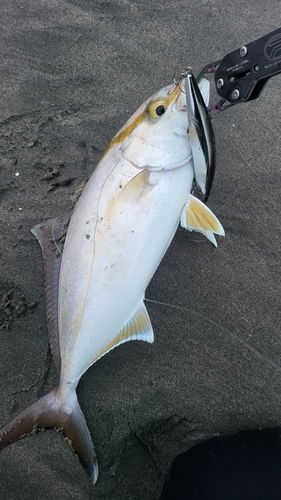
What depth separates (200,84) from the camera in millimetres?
1653

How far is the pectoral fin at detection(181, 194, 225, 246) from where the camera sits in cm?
174

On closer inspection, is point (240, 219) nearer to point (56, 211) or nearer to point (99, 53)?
point (56, 211)

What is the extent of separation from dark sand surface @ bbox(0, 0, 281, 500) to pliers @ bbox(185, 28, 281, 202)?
0.49 m

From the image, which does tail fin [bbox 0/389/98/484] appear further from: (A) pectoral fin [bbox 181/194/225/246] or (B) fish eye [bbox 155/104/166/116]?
(B) fish eye [bbox 155/104/166/116]

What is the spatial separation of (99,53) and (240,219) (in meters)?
1.29

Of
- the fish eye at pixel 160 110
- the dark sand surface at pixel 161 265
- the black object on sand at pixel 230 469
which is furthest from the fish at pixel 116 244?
the black object on sand at pixel 230 469

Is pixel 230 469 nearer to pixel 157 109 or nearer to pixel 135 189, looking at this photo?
pixel 135 189

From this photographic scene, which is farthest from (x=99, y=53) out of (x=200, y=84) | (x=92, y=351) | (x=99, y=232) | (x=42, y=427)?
(x=42, y=427)

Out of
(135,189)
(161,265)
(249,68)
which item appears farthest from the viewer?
(161,265)

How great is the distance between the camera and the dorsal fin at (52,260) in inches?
69.9

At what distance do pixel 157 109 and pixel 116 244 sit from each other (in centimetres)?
59

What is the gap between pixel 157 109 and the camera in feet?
5.40

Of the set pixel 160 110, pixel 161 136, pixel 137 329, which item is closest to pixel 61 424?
pixel 137 329

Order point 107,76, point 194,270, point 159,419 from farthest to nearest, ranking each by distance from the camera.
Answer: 1. point 107,76
2. point 194,270
3. point 159,419
